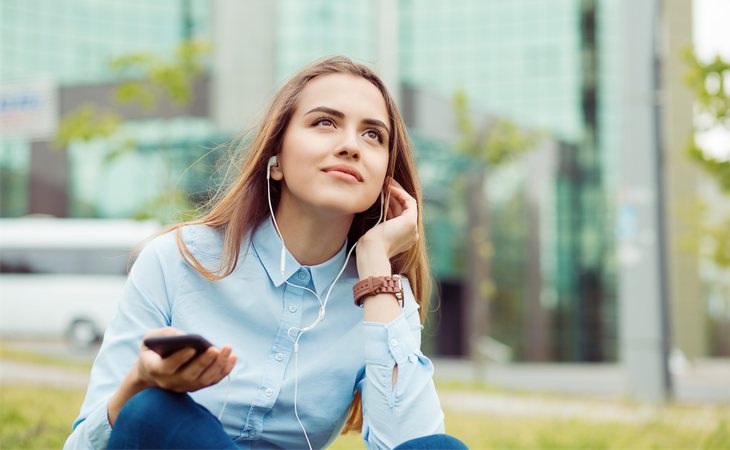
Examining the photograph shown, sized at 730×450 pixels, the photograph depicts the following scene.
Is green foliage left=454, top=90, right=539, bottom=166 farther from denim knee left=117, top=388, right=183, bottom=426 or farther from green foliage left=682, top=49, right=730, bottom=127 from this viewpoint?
denim knee left=117, top=388, right=183, bottom=426

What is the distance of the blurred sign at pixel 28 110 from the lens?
8.24m

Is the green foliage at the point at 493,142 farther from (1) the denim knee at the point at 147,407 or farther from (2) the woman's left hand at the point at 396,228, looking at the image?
(1) the denim knee at the point at 147,407

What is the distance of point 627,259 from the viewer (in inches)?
375

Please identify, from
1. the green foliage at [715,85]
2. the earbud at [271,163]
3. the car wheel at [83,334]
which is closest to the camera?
the earbud at [271,163]

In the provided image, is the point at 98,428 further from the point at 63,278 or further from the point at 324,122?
the point at 63,278

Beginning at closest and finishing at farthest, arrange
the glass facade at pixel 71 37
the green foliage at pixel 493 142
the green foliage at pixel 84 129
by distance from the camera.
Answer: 1. the green foliage at pixel 84 129
2. the green foliage at pixel 493 142
3. the glass facade at pixel 71 37

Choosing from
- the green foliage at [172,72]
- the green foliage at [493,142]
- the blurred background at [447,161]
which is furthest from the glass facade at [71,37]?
the green foliage at [493,142]

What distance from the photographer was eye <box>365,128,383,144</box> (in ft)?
7.72

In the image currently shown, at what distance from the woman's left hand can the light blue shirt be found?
21 cm

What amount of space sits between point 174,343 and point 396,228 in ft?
3.00

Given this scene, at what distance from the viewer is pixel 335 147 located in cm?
225

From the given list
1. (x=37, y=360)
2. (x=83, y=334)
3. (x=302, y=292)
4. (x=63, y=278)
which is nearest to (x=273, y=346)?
(x=302, y=292)

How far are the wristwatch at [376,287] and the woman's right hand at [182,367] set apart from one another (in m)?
0.57

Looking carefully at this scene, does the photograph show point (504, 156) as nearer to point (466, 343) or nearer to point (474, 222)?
point (474, 222)
